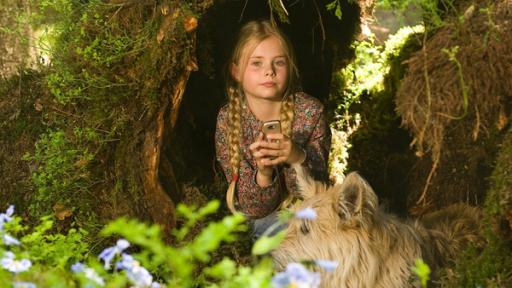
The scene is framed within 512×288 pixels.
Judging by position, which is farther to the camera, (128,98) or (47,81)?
(47,81)

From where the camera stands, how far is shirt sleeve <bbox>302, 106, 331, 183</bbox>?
628cm

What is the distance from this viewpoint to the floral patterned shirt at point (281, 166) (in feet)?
20.4

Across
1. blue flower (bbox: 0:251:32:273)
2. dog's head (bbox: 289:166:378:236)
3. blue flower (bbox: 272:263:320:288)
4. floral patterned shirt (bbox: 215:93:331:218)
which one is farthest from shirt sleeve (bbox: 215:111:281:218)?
blue flower (bbox: 272:263:320:288)

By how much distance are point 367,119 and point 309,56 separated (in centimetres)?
112

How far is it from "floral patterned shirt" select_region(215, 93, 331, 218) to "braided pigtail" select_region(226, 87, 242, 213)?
0.16 feet

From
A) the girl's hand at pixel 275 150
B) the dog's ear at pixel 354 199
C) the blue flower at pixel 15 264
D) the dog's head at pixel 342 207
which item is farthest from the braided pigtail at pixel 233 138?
the blue flower at pixel 15 264

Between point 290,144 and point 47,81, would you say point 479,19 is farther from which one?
point 47,81

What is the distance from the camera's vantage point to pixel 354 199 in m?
4.50

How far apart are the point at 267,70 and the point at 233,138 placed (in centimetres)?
73

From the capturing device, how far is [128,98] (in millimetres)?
5480

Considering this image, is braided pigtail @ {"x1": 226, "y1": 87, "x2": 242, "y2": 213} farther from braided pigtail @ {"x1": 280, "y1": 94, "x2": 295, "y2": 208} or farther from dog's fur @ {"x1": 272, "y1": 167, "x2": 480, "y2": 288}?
dog's fur @ {"x1": 272, "y1": 167, "x2": 480, "y2": 288}

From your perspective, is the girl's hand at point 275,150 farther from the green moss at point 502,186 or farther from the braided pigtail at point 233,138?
the green moss at point 502,186

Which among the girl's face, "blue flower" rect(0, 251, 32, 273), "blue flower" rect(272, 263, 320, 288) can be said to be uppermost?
the girl's face

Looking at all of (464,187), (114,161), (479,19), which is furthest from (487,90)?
(114,161)
